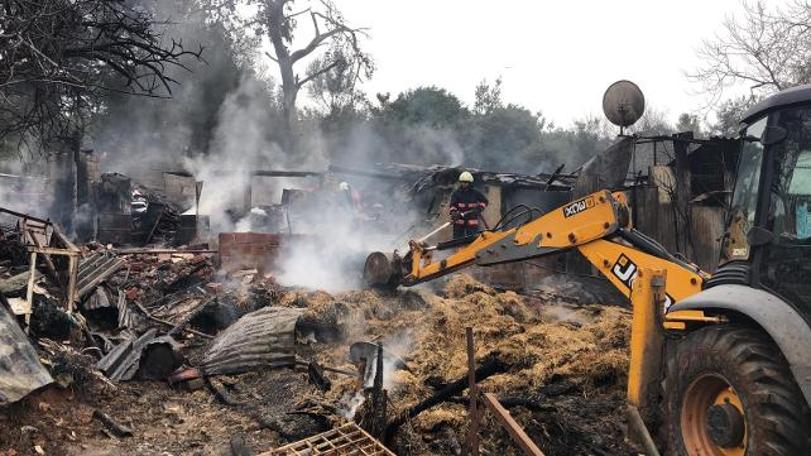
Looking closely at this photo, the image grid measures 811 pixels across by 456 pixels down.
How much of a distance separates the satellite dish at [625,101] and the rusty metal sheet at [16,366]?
388 inches

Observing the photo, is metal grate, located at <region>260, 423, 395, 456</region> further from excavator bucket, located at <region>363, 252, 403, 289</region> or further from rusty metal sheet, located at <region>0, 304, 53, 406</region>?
excavator bucket, located at <region>363, 252, 403, 289</region>

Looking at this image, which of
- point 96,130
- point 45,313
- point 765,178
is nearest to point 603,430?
point 765,178

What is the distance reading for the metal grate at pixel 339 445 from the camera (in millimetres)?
3986

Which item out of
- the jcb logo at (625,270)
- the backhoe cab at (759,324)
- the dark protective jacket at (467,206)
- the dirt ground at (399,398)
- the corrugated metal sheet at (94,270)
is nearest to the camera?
the backhoe cab at (759,324)

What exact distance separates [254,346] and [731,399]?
5.26m

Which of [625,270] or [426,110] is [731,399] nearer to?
[625,270]

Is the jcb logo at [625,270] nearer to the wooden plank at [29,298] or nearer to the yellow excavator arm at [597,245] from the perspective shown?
the yellow excavator arm at [597,245]

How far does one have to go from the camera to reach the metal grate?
3.99 meters

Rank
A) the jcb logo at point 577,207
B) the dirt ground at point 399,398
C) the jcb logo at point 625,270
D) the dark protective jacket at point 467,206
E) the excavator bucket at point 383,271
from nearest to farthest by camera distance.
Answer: the dirt ground at point 399,398
the jcb logo at point 625,270
the jcb logo at point 577,207
the excavator bucket at point 383,271
the dark protective jacket at point 467,206

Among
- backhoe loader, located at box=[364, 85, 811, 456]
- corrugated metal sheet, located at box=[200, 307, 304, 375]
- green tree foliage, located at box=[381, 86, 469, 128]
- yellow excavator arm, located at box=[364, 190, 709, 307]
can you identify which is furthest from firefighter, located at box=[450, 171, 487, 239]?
green tree foliage, located at box=[381, 86, 469, 128]

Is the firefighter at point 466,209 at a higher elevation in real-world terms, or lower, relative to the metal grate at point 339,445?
higher

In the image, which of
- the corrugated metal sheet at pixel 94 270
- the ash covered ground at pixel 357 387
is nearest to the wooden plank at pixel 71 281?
the corrugated metal sheet at pixel 94 270

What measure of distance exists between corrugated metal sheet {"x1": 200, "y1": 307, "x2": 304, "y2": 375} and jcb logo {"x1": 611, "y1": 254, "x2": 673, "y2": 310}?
401cm

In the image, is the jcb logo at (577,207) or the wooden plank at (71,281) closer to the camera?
the jcb logo at (577,207)
